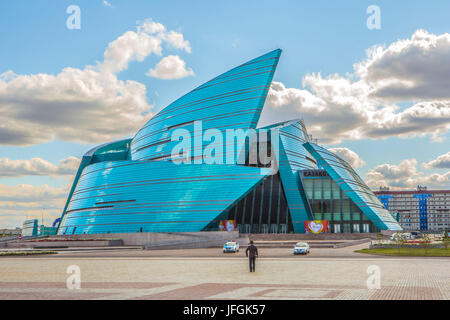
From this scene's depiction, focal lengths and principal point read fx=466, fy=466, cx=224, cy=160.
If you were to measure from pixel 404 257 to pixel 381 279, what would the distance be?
18.2m

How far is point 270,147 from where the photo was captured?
297 feet

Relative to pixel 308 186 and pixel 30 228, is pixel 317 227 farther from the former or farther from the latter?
pixel 30 228

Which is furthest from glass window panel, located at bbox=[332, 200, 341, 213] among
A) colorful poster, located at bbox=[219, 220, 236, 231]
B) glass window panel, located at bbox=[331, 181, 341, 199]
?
colorful poster, located at bbox=[219, 220, 236, 231]

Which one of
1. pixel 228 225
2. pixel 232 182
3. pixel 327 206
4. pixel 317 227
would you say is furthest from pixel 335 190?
pixel 228 225

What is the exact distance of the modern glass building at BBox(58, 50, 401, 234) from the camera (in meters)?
83.6

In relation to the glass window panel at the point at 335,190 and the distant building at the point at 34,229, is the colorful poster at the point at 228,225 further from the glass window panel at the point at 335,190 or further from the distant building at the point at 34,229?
the distant building at the point at 34,229

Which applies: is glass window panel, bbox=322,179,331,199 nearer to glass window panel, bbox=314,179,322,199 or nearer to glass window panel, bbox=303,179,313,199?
glass window panel, bbox=314,179,322,199

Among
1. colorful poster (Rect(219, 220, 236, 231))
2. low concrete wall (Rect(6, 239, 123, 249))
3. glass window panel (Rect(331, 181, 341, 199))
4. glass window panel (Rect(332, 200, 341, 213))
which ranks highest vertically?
glass window panel (Rect(331, 181, 341, 199))

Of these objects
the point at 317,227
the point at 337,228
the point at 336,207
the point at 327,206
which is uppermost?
the point at 327,206

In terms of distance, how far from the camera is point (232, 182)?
83.3 meters

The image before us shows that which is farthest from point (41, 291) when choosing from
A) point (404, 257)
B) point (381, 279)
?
point (404, 257)

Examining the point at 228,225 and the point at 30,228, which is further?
the point at 30,228
